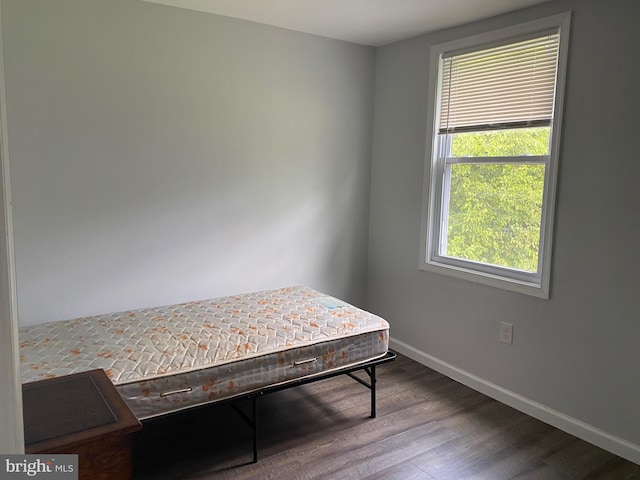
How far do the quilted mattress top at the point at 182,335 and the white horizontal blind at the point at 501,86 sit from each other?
1437mm

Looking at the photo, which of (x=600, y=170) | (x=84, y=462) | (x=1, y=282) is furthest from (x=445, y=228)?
(x=1, y=282)

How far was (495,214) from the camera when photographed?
3.02m

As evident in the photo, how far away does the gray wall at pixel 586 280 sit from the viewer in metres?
2.35

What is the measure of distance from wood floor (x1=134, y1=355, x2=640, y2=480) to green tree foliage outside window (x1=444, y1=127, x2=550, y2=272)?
3.09ft

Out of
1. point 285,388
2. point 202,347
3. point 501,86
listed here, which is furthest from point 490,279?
point 202,347

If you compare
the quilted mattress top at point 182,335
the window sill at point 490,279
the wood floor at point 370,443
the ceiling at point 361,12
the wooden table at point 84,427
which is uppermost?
the ceiling at point 361,12

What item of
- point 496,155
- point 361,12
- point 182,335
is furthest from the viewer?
point 496,155

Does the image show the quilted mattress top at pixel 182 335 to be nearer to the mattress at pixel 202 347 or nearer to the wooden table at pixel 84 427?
the mattress at pixel 202 347

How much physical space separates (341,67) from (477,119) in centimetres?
112

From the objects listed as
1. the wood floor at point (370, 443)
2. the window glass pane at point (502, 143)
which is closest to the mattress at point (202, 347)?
the wood floor at point (370, 443)

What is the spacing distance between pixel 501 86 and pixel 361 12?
957 millimetres

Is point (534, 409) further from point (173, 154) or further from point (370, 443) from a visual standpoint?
point (173, 154)

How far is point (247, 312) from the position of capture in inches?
112

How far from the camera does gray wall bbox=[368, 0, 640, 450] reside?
2.35 metres
